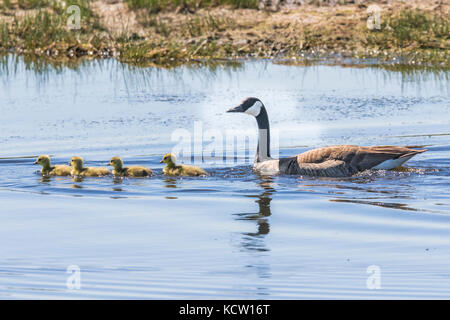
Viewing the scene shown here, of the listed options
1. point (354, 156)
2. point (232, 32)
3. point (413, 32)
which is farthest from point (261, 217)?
point (232, 32)

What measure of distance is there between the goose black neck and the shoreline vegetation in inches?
408

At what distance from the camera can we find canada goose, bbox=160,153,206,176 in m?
12.4

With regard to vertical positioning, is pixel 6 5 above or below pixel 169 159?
above

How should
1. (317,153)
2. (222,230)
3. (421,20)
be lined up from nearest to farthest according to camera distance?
(222,230), (317,153), (421,20)

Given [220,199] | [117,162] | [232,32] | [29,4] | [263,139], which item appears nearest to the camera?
[220,199]

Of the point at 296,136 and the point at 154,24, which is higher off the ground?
the point at 154,24

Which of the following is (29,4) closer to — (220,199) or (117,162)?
(117,162)

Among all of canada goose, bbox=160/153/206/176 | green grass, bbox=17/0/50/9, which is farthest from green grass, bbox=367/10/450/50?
canada goose, bbox=160/153/206/176

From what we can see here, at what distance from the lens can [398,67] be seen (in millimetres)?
22719

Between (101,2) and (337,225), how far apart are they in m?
20.3

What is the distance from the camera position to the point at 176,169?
12453 mm

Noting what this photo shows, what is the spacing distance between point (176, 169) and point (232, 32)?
14.1 m
